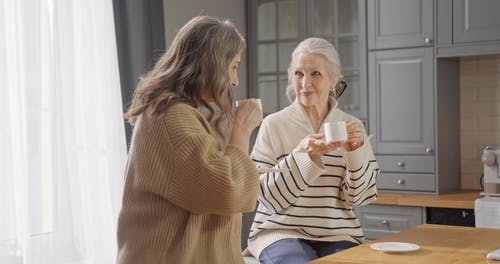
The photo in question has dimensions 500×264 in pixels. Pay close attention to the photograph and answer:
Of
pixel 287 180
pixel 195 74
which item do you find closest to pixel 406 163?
pixel 287 180

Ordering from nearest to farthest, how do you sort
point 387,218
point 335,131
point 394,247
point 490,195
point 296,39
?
point 394,247, point 335,131, point 490,195, point 387,218, point 296,39

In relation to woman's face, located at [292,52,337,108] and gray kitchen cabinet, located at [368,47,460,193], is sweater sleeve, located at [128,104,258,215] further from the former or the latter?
gray kitchen cabinet, located at [368,47,460,193]

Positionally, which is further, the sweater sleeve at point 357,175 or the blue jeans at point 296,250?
the sweater sleeve at point 357,175

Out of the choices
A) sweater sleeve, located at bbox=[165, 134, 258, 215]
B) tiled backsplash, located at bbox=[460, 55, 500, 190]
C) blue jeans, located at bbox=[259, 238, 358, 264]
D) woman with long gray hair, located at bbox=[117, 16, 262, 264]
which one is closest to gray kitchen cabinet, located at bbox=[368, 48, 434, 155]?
tiled backsplash, located at bbox=[460, 55, 500, 190]

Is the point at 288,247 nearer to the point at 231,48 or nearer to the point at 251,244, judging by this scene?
the point at 251,244

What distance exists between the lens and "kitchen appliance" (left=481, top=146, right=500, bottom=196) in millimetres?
3787

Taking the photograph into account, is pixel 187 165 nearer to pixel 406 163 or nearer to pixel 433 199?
pixel 433 199

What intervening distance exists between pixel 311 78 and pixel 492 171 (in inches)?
54.7

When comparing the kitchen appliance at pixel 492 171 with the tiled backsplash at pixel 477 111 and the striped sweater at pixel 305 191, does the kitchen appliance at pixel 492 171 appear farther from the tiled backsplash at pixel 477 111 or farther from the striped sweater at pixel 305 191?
the striped sweater at pixel 305 191

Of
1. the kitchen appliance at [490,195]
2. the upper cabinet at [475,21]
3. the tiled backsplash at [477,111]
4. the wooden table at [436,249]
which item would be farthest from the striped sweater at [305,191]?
the tiled backsplash at [477,111]

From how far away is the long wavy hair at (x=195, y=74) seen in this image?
190 centimetres

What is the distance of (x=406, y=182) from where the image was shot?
4066mm

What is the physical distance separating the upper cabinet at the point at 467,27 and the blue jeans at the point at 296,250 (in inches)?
61.9

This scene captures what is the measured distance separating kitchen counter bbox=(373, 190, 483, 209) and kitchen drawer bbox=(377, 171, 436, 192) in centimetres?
4
